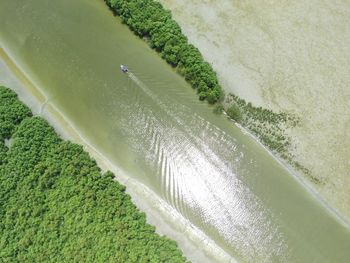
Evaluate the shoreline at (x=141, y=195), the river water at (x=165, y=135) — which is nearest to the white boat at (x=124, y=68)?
the river water at (x=165, y=135)

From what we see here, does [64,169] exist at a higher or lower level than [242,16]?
lower

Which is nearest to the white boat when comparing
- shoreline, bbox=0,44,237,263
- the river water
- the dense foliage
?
the river water

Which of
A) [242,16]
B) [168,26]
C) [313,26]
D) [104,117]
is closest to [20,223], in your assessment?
[104,117]

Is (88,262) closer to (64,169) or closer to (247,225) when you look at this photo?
(64,169)

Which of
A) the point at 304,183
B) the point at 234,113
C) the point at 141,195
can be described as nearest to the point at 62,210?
the point at 141,195

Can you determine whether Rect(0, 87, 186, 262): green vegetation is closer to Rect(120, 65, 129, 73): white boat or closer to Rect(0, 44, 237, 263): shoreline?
Rect(0, 44, 237, 263): shoreline
